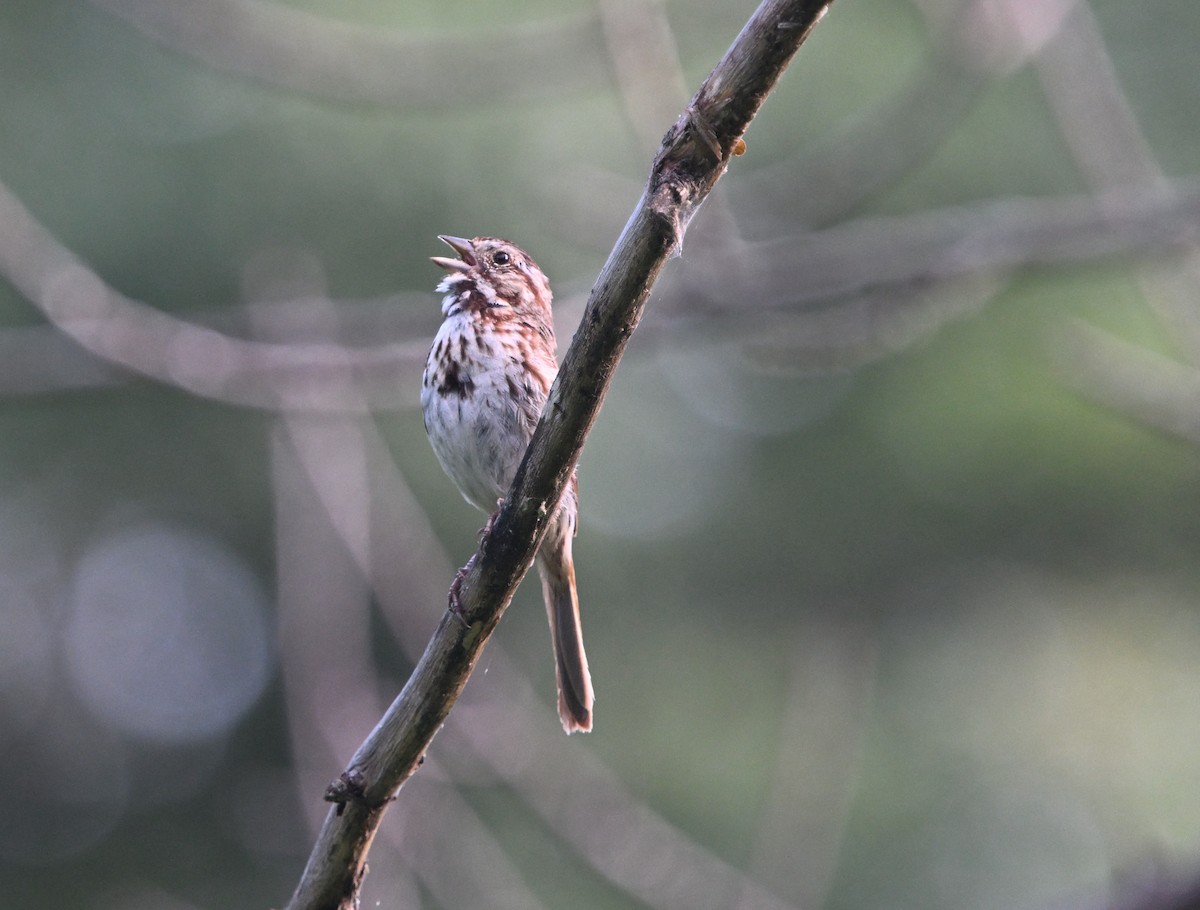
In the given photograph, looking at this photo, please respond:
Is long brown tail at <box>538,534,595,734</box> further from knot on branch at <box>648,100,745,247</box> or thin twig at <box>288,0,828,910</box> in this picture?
knot on branch at <box>648,100,745,247</box>

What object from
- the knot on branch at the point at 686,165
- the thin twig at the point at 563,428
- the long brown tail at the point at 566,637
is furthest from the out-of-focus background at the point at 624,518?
the knot on branch at the point at 686,165

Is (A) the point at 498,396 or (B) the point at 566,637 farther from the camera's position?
(B) the point at 566,637

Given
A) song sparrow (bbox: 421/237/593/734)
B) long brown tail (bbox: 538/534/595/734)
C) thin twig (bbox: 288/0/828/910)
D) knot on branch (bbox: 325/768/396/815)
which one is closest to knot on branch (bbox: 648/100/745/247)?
thin twig (bbox: 288/0/828/910)

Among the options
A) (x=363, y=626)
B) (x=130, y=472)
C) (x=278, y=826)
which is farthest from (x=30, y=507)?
(x=363, y=626)

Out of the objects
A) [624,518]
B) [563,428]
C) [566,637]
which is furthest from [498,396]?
[624,518]

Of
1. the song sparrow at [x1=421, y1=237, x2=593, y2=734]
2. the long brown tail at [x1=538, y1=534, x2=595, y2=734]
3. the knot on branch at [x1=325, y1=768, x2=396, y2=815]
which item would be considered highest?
the knot on branch at [x1=325, y1=768, x2=396, y2=815]

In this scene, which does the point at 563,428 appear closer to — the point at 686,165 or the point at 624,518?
the point at 686,165
